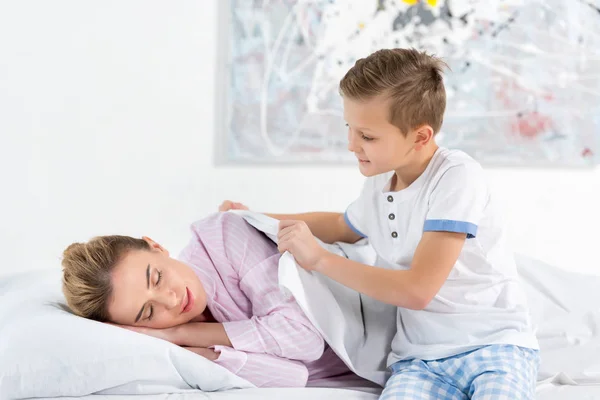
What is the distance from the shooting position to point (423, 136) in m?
1.68

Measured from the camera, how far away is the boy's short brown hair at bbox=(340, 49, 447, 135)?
1622 mm

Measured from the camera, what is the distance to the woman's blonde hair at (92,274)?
61.3 inches

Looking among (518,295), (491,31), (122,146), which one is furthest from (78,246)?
(491,31)

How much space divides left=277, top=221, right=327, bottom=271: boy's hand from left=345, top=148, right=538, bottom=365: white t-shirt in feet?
0.69

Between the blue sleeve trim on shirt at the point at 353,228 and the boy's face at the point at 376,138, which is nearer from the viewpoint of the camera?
the boy's face at the point at 376,138

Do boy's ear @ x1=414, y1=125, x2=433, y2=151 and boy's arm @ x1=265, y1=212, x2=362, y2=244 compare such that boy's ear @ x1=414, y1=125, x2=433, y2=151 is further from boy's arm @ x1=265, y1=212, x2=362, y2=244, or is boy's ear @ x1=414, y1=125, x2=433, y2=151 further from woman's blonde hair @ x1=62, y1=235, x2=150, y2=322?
woman's blonde hair @ x1=62, y1=235, x2=150, y2=322

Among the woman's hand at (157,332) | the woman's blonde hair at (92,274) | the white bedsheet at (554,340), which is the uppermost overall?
the woman's blonde hair at (92,274)

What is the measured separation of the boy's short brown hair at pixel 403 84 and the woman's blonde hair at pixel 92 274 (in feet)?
2.09

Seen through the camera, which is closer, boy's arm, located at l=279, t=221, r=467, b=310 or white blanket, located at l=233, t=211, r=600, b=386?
boy's arm, located at l=279, t=221, r=467, b=310

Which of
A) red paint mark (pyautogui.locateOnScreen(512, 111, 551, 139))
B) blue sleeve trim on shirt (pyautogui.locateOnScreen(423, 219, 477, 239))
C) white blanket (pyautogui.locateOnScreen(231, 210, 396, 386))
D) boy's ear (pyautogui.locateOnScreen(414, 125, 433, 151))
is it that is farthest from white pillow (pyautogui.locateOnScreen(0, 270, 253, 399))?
red paint mark (pyautogui.locateOnScreen(512, 111, 551, 139))

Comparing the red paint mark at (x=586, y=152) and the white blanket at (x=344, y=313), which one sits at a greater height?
the red paint mark at (x=586, y=152)

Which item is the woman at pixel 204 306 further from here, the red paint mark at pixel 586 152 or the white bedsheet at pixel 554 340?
the red paint mark at pixel 586 152

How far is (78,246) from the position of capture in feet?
5.35

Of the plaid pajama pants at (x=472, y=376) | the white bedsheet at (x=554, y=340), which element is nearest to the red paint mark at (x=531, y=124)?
the white bedsheet at (x=554, y=340)
